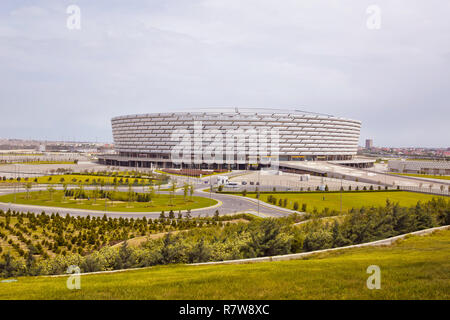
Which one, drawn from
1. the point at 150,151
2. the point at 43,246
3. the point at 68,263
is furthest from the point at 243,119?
the point at 68,263

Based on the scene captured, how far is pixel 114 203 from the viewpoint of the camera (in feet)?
126

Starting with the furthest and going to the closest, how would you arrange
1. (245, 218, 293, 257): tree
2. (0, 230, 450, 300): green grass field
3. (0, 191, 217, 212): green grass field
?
(0, 191, 217, 212): green grass field → (245, 218, 293, 257): tree → (0, 230, 450, 300): green grass field

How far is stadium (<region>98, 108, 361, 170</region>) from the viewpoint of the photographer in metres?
91.0

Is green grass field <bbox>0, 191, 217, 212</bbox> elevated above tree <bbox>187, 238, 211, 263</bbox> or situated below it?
below

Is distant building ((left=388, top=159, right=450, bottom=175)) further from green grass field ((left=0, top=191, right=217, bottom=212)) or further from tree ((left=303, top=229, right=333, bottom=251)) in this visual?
tree ((left=303, top=229, right=333, bottom=251))

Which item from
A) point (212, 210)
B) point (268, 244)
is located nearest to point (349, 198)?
point (212, 210)

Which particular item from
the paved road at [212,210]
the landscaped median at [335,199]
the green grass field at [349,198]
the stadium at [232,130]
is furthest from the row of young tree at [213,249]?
the stadium at [232,130]

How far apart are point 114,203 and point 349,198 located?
3059 cm

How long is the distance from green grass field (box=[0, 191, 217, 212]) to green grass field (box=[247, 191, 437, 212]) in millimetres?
9530

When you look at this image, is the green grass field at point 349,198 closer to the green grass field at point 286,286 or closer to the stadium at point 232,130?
the green grass field at point 286,286

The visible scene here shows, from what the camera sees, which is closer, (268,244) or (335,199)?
(268,244)

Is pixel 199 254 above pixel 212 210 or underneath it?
above

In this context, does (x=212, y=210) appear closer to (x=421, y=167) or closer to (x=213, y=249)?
(x=213, y=249)

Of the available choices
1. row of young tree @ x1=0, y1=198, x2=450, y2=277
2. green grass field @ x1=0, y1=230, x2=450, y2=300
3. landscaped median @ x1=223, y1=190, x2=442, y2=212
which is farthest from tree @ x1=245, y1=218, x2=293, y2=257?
landscaped median @ x1=223, y1=190, x2=442, y2=212
